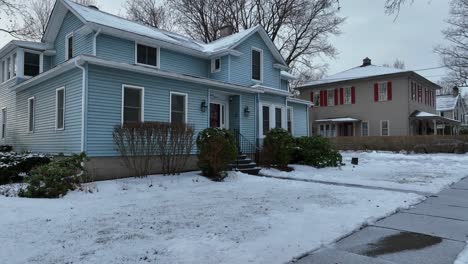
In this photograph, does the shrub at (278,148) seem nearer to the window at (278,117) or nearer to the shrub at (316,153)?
the shrub at (316,153)

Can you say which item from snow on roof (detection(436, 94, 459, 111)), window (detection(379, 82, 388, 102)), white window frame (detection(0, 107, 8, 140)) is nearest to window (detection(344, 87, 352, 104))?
window (detection(379, 82, 388, 102))

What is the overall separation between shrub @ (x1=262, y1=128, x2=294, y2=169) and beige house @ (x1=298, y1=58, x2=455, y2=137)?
1617 cm

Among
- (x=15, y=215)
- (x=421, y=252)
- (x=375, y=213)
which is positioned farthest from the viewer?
(x=375, y=213)

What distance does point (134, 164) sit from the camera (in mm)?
10609

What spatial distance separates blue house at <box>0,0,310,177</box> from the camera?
1065 centimetres

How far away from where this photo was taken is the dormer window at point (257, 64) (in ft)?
59.2

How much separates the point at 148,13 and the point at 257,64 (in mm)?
18972

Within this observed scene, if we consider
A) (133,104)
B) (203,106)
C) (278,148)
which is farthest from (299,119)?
(133,104)

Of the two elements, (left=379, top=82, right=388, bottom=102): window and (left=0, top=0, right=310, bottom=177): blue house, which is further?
(left=379, top=82, right=388, bottom=102): window

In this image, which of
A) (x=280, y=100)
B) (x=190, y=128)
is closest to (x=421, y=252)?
(x=190, y=128)

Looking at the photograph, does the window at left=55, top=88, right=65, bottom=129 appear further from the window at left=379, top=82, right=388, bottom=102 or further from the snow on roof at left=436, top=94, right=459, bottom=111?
the snow on roof at left=436, top=94, right=459, bottom=111

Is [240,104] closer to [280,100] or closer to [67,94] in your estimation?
[280,100]

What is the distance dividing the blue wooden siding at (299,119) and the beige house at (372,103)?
7.52 m

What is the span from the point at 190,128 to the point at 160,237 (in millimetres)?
6637
